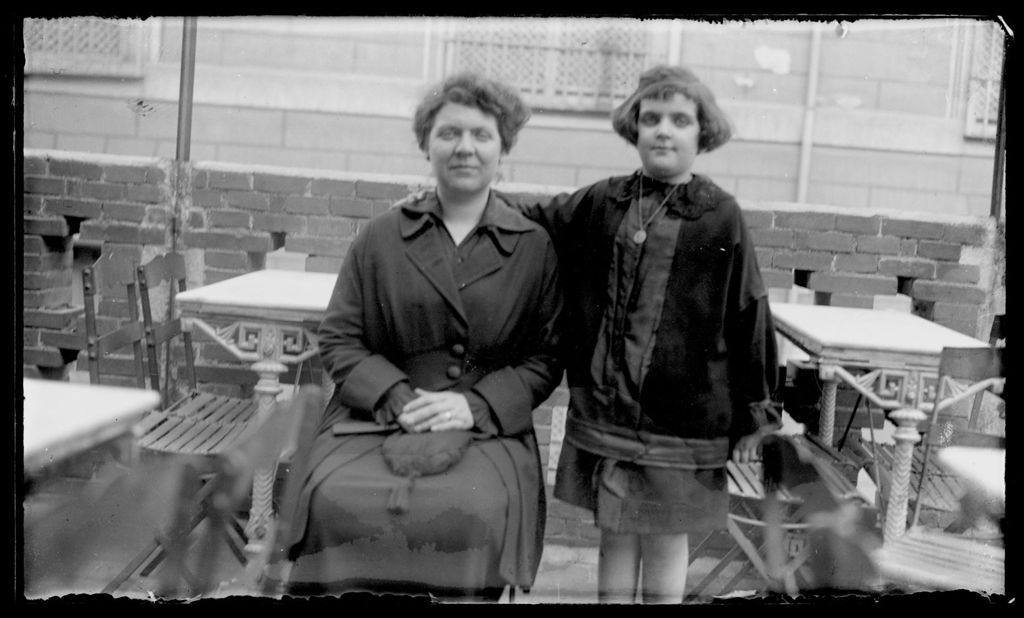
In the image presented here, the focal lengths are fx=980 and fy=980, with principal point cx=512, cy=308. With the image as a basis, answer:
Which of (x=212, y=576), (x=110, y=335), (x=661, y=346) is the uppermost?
(x=661, y=346)

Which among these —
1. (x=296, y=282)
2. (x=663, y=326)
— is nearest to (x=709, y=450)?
(x=663, y=326)

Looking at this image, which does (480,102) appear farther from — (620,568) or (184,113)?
(620,568)

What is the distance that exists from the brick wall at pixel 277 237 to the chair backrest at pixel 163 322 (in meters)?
0.03

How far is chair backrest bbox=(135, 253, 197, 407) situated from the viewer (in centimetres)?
260

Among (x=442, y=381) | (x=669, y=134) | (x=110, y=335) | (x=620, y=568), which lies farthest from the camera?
(x=110, y=335)

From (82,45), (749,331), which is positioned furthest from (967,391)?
(82,45)

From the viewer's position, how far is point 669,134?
2303 mm

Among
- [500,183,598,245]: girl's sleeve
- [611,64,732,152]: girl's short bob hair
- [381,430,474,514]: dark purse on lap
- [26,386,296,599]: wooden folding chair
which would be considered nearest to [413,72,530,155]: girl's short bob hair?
[500,183,598,245]: girl's sleeve

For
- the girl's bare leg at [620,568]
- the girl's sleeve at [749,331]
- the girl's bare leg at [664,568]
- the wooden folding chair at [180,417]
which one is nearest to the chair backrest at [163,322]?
the wooden folding chair at [180,417]

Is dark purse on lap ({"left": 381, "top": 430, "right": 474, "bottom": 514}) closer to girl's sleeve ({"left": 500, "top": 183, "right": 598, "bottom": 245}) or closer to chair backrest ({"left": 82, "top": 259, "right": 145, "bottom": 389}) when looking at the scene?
girl's sleeve ({"left": 500, "top": 183, "right": 598, "bottom": 245})

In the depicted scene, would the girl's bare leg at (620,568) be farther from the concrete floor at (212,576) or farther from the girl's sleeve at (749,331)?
the girl's sleeve at (749,331)

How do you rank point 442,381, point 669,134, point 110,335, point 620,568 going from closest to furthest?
point 669,134 → point 442,381 → point 620,568 → point 110,335

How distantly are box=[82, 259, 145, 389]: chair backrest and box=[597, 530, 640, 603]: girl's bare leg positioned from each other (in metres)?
1.32

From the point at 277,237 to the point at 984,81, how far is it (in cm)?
186
